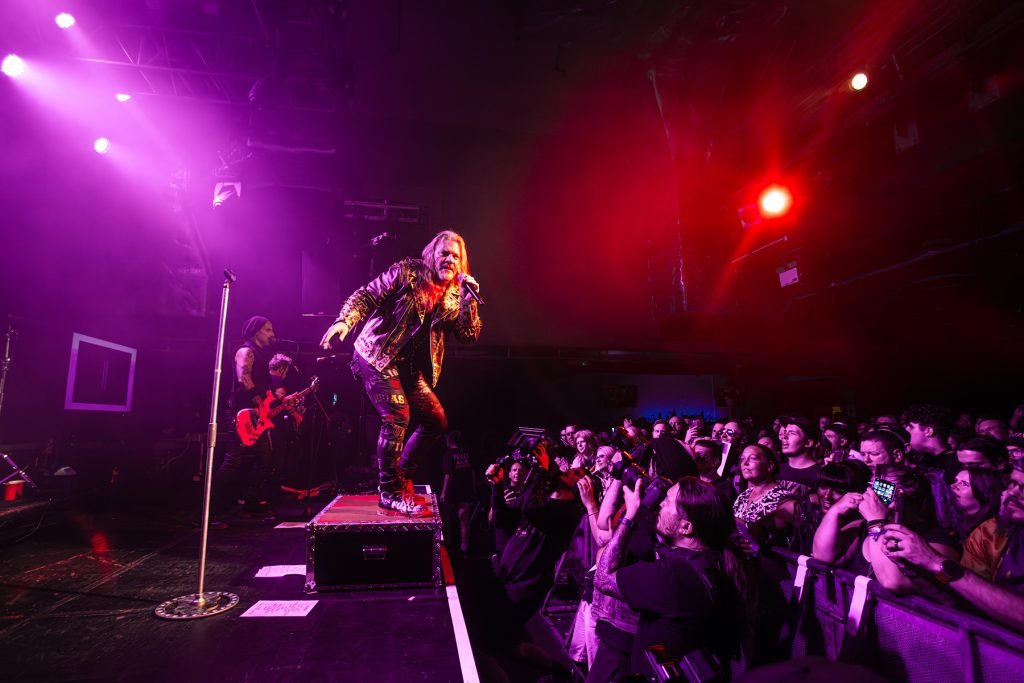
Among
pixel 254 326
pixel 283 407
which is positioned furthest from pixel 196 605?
pixel 254 326

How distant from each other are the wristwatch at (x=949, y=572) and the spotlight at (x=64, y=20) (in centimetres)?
1014

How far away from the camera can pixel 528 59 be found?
761 cm

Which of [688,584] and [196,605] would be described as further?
[196,605]

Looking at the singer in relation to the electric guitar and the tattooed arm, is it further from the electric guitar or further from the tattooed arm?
the electric guitar

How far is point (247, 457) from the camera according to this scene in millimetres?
5863

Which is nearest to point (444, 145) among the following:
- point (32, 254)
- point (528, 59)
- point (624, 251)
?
point (528, 59)

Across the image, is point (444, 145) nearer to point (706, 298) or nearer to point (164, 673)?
point (706, 298)

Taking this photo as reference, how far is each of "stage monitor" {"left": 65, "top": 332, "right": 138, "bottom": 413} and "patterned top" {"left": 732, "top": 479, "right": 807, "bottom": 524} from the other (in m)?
9.35

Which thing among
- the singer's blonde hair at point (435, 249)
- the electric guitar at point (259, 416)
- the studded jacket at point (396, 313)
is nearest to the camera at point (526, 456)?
the studded jacket at point (396, 313)

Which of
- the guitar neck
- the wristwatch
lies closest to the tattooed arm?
the wristwatch

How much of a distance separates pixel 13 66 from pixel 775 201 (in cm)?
1178

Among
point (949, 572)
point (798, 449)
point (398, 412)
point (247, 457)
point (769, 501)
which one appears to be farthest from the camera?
point (247, 457)

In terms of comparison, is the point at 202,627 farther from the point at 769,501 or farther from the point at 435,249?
the point at 769,501

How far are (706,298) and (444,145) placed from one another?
21.3 feet
